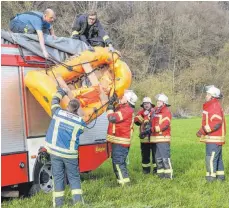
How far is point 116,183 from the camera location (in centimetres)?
859

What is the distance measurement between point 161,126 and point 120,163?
56.0 inches

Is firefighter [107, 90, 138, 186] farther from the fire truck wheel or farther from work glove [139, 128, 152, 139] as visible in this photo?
the fire truck wheel

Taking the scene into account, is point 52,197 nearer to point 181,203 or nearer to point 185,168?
point 181,203

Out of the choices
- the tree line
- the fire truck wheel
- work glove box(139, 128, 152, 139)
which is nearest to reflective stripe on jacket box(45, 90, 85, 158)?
the fire truck wheel

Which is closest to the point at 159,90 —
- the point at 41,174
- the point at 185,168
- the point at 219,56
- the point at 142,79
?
the point at 142,79

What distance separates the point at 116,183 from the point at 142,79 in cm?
3833

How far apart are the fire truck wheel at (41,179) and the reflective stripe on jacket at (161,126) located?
258 cm

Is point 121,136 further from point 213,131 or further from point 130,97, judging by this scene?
point 213,131

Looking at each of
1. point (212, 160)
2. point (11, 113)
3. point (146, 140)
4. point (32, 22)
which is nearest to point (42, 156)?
point (11, 113)

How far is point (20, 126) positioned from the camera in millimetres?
7070

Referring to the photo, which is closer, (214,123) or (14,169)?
(14,169)

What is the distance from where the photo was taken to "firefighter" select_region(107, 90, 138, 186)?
8344 millimetres

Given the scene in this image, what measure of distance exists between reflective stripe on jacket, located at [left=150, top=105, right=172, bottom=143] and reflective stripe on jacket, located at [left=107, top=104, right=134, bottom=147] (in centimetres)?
97

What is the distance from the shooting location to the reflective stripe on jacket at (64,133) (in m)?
6.45
